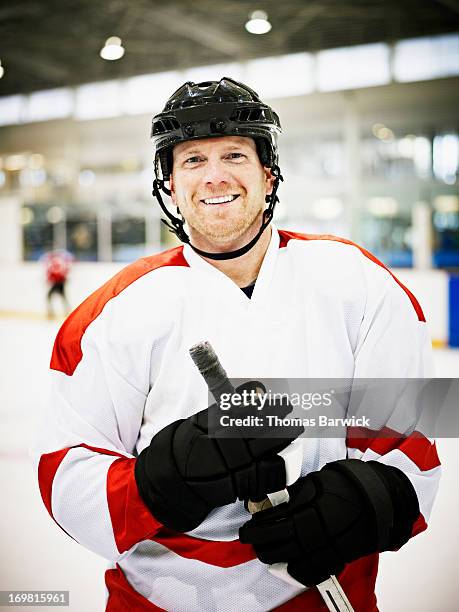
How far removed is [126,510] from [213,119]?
607 mm

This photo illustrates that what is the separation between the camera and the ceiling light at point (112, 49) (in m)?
2.03

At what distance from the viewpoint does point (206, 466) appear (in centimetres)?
82

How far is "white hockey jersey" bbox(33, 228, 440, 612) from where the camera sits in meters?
0.97

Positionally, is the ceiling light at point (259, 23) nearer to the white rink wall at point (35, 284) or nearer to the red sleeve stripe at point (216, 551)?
the red sleeve stripe at point (216, 551)

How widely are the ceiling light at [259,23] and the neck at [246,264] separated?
1.13 metres

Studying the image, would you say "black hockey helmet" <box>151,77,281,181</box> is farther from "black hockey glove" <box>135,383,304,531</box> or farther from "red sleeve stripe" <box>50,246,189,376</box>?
"black hockey glove" <box>135,383,304,531</box>

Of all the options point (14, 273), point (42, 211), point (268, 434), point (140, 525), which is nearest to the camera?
point (268, 434)

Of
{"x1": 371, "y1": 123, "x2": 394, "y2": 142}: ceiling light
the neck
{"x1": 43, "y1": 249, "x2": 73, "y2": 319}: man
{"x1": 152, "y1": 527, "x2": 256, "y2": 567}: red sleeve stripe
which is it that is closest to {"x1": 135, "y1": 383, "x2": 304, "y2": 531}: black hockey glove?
{"x1": 152, "y1": 527, "x2": 256, "y2": 567}: red sleeve stripe

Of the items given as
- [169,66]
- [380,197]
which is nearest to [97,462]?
[169,66]

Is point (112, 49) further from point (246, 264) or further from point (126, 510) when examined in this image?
point (126, 510)

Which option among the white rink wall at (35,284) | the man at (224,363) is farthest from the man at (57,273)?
the man at (224,363)

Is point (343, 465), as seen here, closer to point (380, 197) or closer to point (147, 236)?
point (147, 236)

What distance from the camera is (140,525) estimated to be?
36.0 inches

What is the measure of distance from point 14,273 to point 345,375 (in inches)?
268
